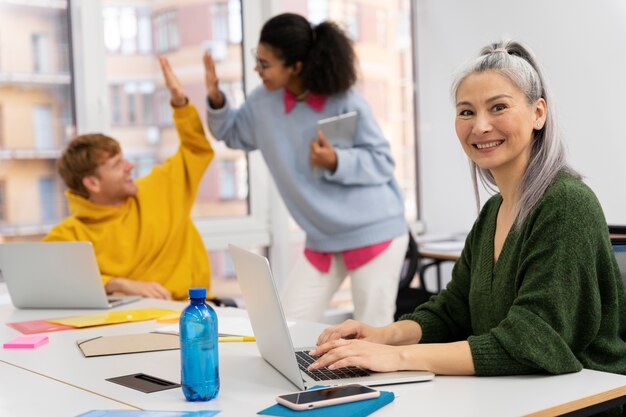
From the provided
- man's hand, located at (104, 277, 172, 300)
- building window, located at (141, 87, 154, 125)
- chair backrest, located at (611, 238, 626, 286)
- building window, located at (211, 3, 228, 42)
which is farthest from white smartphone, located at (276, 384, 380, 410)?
building window, located at (211, 3, 228, 42)

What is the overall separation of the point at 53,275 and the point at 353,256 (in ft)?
3.90

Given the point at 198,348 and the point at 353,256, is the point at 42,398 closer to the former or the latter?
the point at 198,348

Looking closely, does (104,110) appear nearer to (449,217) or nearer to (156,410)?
(449,217)

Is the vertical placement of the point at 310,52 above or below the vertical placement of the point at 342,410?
above

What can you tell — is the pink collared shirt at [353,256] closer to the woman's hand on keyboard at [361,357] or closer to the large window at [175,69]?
the large window at [175,69]

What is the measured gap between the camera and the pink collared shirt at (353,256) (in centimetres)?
335

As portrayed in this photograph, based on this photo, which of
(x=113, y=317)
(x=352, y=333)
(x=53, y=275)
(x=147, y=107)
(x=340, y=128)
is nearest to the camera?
(x=352, y=333)

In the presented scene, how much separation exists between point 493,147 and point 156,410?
0.88 m

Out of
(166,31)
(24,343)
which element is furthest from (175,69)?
(24,343)

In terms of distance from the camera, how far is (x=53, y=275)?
2.69 metres

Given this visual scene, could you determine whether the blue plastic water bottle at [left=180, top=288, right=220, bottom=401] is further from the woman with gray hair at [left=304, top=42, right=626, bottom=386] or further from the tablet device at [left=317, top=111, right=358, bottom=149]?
the tablet device at [left=317, top=111, right=358, bottom=149]

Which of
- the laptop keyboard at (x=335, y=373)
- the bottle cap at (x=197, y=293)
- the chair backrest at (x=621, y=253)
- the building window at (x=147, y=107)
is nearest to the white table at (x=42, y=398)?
the bottle cap at (x=197, y=293)

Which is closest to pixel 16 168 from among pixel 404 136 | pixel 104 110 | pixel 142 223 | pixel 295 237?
pixel 104 110

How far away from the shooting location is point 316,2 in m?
4.87
